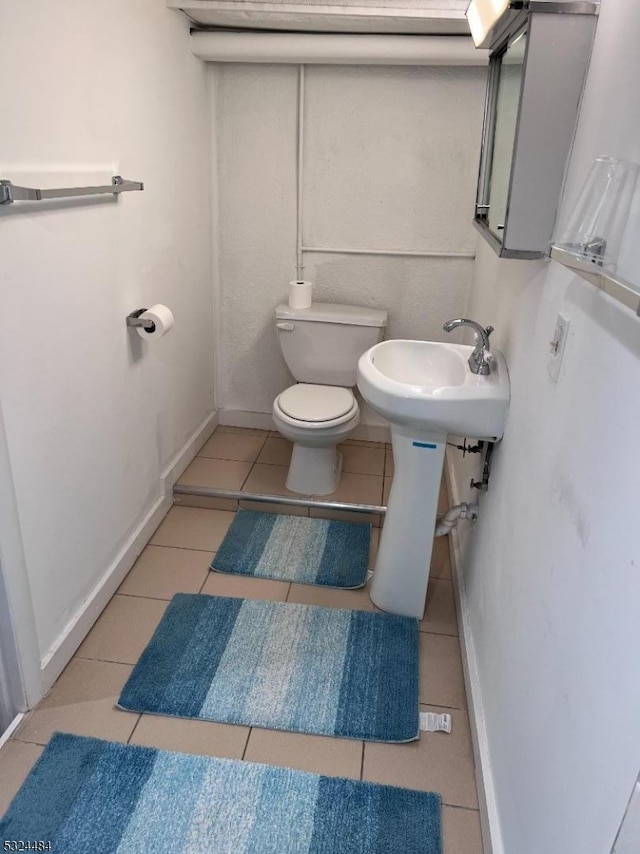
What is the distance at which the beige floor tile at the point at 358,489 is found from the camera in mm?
2717

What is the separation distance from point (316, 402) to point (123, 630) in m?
1.16

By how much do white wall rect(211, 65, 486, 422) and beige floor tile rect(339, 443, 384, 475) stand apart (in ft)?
1.94

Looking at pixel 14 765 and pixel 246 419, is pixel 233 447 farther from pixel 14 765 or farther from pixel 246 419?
pixel 14 765

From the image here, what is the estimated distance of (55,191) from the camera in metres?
1.46

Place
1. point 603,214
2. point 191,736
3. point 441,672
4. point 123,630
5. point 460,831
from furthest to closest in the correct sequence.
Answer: point 123,630, point 441,672, point 191,736, point 460,831, point 603,214

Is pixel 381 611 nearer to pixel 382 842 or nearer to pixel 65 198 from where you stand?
pixel 382 842

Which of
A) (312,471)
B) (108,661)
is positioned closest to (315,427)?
(312,471)

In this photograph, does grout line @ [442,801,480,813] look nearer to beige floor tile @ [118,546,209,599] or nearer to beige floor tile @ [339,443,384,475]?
beige floor tile @ [118,546,209,599]

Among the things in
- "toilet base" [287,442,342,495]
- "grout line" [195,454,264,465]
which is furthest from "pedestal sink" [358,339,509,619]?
"grout line" [195,454,264,465]

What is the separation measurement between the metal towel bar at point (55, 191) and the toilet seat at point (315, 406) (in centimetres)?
103

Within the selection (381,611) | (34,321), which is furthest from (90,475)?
(381,611)

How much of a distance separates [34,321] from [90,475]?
1.78 feet

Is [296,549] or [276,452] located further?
[276,452]

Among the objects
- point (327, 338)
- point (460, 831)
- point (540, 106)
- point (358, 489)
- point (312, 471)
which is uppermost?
point (540, 106)
